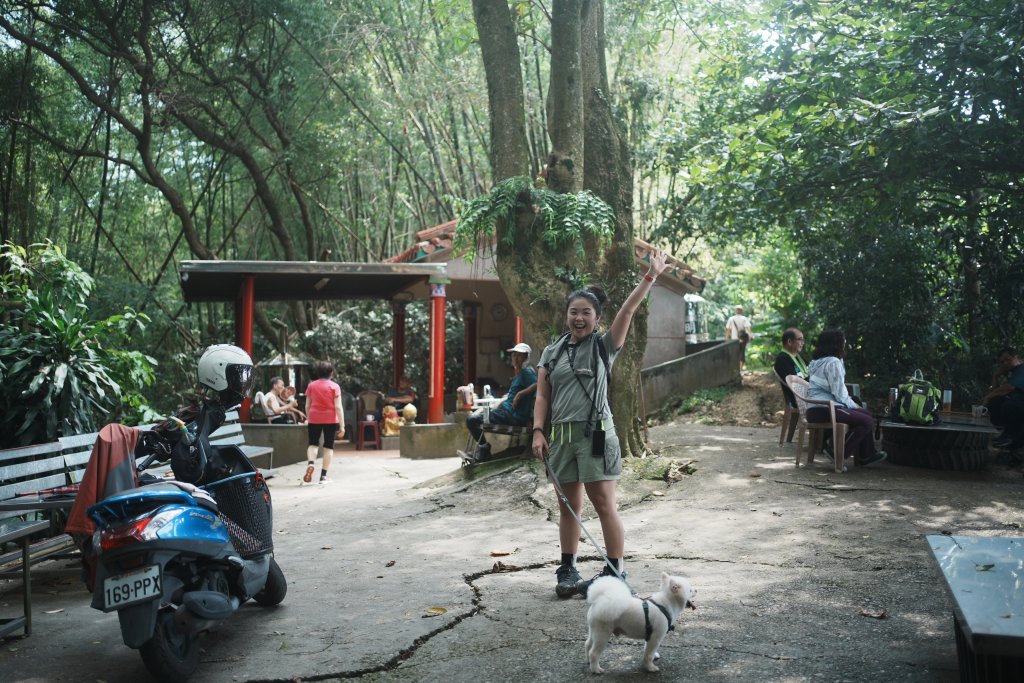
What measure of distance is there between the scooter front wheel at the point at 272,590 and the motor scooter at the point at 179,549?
217 mm

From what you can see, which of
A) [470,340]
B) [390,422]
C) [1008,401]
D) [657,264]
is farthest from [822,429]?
[470,340]

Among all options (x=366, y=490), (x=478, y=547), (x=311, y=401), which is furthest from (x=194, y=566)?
(x=311, y=401)

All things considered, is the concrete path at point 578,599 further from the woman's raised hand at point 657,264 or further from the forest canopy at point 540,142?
the forest canopy at point 540,142

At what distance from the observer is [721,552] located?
18.9ft

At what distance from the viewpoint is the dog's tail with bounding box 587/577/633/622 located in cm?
356

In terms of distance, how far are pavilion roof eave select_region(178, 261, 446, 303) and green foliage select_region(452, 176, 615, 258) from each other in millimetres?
5819

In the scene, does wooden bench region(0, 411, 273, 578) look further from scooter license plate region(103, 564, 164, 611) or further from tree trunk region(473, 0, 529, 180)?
tree trunk region(473, 0, 529, 180)

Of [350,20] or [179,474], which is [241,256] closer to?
[350,20]

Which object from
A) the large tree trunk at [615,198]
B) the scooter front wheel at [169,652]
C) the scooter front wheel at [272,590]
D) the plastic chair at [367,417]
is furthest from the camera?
the plastic chair at [367,417]

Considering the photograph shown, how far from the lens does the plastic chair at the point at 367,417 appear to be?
15117 millimetres

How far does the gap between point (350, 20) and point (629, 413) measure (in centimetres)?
1206

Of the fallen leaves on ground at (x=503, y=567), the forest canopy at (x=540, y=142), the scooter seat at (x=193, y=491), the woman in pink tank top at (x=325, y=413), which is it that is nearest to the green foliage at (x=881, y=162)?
the forest canopy at (x=540, y=142)

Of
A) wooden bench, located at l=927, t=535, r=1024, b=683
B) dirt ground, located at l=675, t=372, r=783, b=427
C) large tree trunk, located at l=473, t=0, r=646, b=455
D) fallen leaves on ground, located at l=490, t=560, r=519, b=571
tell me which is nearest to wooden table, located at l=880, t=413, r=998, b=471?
large tree trunk, located at l=473, t=0, r=646, b=455

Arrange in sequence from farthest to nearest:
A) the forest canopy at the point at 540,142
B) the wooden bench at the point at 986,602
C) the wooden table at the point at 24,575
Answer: the forest canopy at the point at 540,142, the wooden table at the point at 24,575, the wooden bench at the point at 986,602
